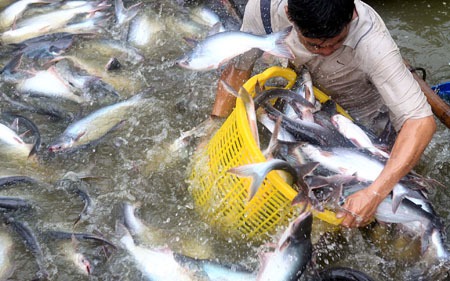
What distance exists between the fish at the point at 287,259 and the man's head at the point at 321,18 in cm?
113

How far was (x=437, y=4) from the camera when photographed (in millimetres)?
6090

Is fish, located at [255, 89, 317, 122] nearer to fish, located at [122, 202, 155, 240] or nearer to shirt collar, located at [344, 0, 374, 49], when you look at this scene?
shirt collar, located at [344, 0, 374, 49]

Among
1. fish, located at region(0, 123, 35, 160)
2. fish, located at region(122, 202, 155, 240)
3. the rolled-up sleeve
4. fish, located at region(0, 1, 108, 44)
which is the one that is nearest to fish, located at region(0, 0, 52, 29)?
fish, located at region(0, 1, 108, 44)

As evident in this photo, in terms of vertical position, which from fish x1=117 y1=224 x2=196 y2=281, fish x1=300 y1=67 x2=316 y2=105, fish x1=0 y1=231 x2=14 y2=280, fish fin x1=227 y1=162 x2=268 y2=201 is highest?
fish fin x1=227 y1=162 x2=268 y2=201

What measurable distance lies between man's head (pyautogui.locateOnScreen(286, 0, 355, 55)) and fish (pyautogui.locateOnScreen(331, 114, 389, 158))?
0.59 metres

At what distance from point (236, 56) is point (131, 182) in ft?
3.98

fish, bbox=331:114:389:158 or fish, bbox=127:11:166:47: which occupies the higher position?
fish, bbox=331:114:389:158

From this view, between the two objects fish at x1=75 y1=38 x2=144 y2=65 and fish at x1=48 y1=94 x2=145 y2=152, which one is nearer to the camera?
fish at x1=48 y1=94 x2=145 y2=152

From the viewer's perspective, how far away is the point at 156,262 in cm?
307

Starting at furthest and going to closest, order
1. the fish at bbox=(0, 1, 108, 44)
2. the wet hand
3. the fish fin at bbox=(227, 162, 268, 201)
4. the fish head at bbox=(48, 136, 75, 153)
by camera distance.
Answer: the fish at bbox=(0, 1, 108, 44), the fish head at bbox=(48, 136, 75, 153), the wet hand, the fish fin at bbox=(227, 162, 268, 201)

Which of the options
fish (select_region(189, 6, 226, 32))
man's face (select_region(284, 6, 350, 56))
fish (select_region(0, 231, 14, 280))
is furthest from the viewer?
fish (select_region(189, 6, 226, 32))

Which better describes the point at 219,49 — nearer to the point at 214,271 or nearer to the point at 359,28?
the point at 359,28

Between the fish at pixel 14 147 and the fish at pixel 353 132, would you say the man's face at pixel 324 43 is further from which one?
the fish at pixel 14 147

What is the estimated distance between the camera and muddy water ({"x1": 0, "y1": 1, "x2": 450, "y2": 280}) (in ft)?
10.9
